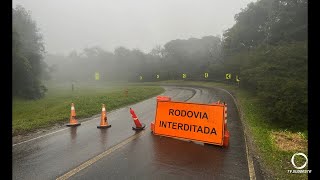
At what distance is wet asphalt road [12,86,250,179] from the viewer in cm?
607

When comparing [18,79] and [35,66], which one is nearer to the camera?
[18,79]

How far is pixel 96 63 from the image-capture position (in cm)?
9138

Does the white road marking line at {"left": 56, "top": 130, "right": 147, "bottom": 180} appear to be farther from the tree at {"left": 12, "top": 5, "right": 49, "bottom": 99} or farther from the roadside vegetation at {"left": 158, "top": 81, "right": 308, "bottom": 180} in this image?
the tree at {"left": 12, "top": 5, "right": 49, "bottom": 99}

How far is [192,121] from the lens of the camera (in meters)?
8.89

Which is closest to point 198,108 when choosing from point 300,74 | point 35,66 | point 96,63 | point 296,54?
point 300,74

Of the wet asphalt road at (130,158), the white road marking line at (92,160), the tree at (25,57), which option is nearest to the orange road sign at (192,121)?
the wet asphalt road at (130,158)

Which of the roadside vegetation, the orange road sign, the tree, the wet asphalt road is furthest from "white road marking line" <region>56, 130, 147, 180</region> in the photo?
the tree

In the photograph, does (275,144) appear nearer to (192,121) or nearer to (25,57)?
(192,121)

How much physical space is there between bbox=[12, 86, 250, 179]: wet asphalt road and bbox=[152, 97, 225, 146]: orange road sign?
10.4 inches

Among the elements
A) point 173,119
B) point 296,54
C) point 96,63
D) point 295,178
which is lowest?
point 295,178

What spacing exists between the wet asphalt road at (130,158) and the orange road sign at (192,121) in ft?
0.87

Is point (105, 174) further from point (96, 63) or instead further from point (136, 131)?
point (96, 63)

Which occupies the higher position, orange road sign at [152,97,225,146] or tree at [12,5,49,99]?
tree at [12,5,49,99]
